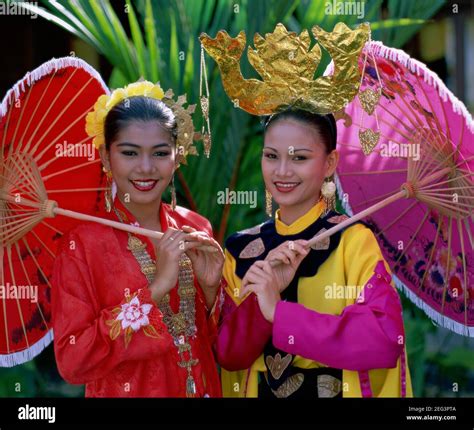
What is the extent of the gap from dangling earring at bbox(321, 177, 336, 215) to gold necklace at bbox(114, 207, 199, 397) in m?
0.49

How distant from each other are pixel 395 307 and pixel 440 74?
1.57 metres

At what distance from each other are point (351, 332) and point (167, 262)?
2.00ft

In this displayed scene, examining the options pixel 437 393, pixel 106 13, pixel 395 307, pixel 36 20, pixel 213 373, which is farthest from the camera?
pixel 437 393

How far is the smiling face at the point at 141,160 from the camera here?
3.21 meters

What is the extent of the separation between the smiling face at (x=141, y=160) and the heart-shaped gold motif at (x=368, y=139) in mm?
634

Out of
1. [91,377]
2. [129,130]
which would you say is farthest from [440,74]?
[91,377]

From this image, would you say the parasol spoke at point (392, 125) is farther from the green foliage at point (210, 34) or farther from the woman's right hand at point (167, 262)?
the woman's right hand at point (167, 262)

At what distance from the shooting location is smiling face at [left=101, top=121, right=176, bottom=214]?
321 centimetres

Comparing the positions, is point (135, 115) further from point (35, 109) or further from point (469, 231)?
point (469, 231)

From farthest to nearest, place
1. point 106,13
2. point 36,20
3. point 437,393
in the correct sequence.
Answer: point 437,393
point 36,20
point 106,13

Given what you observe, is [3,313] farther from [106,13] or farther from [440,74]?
[440,74]

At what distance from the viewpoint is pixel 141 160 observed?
127 inches

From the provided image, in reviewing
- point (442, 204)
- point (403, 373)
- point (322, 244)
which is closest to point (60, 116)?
point (322, 244)

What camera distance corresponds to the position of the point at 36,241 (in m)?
3.54
